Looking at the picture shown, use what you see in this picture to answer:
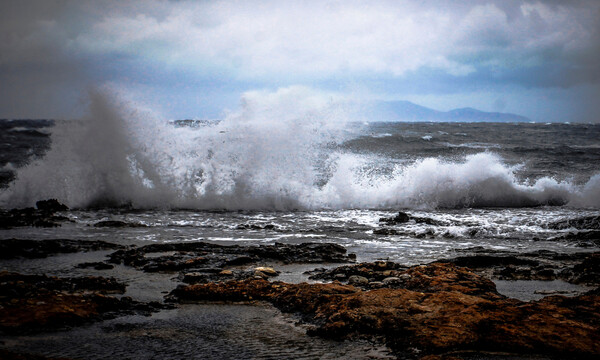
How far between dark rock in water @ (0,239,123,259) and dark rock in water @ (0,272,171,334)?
5.39 feet

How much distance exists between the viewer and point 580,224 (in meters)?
9.84

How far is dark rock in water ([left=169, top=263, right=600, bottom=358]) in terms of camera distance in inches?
130

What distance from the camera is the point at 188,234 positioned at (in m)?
9.07

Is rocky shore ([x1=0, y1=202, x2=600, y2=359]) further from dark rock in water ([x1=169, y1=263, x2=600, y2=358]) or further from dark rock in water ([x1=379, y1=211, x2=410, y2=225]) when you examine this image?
dark rock in water ([x1=379, y1=211, x2=410, y2=225])

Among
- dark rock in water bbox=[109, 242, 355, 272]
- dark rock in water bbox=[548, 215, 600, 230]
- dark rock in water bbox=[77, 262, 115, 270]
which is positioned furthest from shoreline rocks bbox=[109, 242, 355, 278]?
dark rock in water bbox=[548, 215, 600, 230]

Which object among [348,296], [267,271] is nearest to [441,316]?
[348,296]

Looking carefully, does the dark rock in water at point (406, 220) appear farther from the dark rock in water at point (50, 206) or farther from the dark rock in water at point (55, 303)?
the dark rock in water at point (50, 206)

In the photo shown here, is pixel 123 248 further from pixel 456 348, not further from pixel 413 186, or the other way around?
pixel 413 186

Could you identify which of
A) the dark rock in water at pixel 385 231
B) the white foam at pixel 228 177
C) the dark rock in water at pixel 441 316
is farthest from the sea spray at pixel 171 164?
the dark rock in water at pixel 441 316

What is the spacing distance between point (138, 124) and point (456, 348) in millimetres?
13505

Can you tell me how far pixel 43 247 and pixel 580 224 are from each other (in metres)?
10.6

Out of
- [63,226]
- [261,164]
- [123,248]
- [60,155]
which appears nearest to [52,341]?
[123,248]

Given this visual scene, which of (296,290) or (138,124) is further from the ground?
(138,124)

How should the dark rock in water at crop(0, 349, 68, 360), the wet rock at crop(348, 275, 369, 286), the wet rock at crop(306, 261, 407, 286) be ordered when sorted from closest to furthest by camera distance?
the dark rock in water at crop(0, 349, 68, 360) < the wet rock at crop(348, 275, 369, 286) < the wet rock at crop(306, 261, 407, 286)
